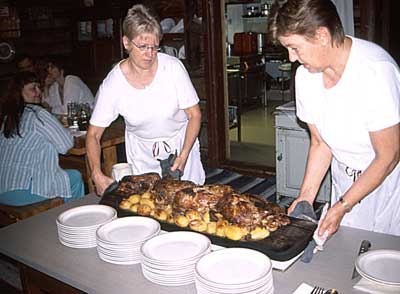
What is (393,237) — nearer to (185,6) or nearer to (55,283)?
(55,283)

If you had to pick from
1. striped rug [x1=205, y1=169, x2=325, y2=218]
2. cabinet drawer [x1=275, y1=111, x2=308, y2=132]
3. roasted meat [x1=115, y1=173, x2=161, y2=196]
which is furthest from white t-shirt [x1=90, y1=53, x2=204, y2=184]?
striped rug [x1=205, y1=169, x2=325, y2=218]

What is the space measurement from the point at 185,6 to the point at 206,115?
1.06 m

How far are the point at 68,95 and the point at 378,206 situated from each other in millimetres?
3478

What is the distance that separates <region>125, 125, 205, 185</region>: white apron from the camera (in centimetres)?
241

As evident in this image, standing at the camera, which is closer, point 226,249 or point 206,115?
point 226,249

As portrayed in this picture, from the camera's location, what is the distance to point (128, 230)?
165 cm

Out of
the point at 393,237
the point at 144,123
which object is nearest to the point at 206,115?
the point at 144,123

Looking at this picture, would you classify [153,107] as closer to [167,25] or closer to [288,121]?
[288,121]

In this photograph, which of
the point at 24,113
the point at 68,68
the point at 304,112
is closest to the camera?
the point at 304,112

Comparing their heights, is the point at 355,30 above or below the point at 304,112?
above

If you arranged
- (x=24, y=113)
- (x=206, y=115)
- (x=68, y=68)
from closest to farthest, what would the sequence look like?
(x=24, y=113) → (x=206, y=115) → (x=68, y=68)

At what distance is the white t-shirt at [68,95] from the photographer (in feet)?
15.5

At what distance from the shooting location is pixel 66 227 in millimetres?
1672

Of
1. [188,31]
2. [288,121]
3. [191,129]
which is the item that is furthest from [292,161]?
[188,31]
